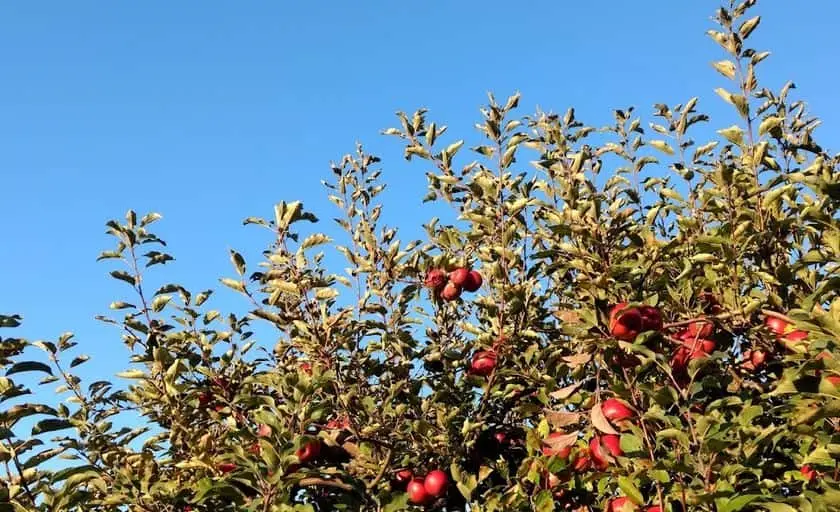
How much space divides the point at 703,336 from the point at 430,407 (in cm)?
162

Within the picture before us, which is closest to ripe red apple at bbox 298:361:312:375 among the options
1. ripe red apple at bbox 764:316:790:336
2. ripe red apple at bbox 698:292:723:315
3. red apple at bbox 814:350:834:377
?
ripe red apple at bbox 698:292:723:315

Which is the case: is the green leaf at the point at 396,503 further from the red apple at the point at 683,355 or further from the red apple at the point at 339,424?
the red apple at the point at 683,355

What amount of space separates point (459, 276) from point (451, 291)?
0.41ft

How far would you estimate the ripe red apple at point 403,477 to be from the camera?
15.0ft

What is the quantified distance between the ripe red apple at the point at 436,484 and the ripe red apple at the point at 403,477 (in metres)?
0.27

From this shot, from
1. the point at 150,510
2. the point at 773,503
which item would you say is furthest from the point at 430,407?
the point at 773,503

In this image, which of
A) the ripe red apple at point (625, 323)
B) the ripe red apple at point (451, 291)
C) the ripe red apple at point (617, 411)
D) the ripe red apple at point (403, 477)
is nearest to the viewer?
the ripe red apple at point (625, 323)

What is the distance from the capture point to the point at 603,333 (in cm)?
359

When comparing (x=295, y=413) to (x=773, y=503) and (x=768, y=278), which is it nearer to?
(x=773, y=503)

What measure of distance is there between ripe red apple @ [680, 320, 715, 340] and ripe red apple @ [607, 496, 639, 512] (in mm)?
903

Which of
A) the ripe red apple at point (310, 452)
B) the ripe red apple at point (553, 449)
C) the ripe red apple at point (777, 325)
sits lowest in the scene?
the ripe red apple at point (553, 449)

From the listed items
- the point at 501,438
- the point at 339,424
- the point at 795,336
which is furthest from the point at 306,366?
the point at 795,336

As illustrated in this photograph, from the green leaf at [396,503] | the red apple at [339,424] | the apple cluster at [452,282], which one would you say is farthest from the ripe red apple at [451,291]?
the green leaf at [396,503]

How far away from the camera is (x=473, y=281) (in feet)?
15.8
